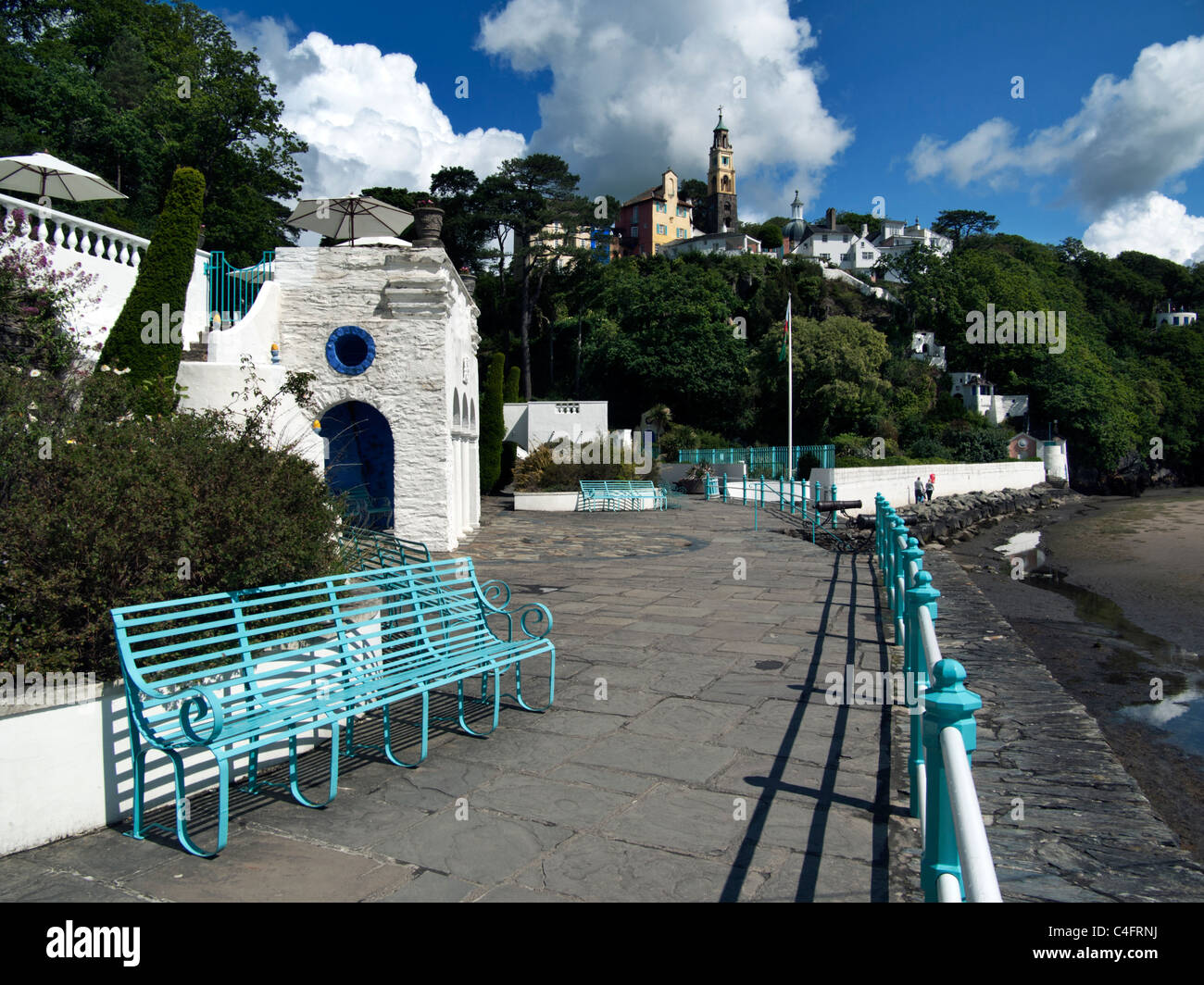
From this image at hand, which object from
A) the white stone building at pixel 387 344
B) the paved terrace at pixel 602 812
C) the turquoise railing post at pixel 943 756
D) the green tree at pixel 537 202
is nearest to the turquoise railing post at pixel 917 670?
the paved terrace at pixel 602 812

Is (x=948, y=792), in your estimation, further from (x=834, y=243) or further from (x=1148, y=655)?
(x=834, y=243)

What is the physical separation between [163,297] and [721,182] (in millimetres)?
101798

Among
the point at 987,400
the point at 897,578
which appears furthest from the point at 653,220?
the point at 897,578

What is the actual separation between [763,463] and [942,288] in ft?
108

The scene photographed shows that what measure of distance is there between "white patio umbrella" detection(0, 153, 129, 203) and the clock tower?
95.8 meters

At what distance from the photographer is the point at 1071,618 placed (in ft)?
45.6

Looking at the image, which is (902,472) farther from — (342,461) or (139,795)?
(139,795)

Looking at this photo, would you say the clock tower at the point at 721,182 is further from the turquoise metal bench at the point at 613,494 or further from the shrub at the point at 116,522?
the shrub at the point at 116,522
